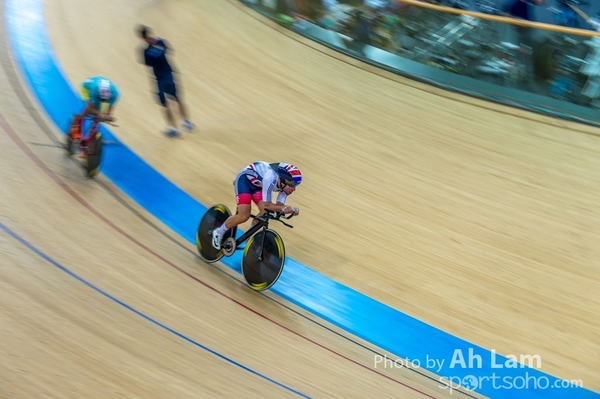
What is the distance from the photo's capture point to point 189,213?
499cm

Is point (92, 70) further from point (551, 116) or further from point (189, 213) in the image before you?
point (551, 116)

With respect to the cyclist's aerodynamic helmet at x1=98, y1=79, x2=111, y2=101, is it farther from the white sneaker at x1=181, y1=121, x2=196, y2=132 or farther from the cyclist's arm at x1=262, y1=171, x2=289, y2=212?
the cyclist's arm at x1=262, y1=171, x2=289, y2=212

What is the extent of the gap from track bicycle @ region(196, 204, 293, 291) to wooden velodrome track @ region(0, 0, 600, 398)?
17 centimetres

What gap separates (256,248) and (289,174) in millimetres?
579

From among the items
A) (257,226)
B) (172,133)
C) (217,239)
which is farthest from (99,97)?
(257,226)

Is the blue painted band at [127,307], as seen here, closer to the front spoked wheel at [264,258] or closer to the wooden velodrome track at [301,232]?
the wooden velodrome track at [301,232]

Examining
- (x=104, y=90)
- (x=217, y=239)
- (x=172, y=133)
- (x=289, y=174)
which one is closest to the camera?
(x=289, y=174)

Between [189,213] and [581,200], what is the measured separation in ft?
11.1

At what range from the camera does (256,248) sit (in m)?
4.12

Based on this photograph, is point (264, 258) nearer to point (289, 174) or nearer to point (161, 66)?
point (289, 174)

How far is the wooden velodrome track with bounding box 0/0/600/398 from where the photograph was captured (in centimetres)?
371

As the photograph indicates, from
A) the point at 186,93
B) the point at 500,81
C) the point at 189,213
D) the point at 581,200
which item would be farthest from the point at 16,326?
the point at 500,81

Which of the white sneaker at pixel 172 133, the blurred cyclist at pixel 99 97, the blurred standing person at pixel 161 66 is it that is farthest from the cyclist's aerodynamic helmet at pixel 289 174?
the white sneaker at pixel 172 133

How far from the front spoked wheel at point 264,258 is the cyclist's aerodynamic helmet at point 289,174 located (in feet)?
1.26
